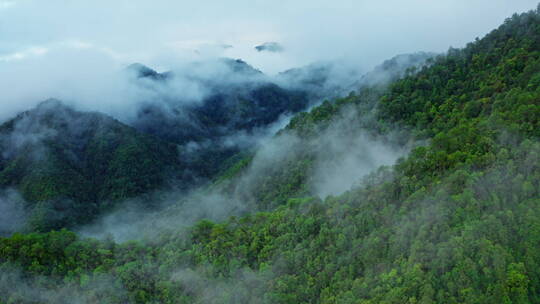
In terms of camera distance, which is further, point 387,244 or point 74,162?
point 74,162

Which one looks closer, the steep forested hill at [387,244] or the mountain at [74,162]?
the steep forested hill at [387,244]

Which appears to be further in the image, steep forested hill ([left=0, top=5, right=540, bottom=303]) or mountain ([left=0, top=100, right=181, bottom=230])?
mountain ([left=0, top=100, right=181, bottom=230])

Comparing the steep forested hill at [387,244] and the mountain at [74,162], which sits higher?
the steep forested hill at [387,244]

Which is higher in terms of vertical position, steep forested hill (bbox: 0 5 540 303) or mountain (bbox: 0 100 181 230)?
steep forested hill (bbox: 0 5 540 303)

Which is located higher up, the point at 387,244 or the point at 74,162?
the point at 387,244
